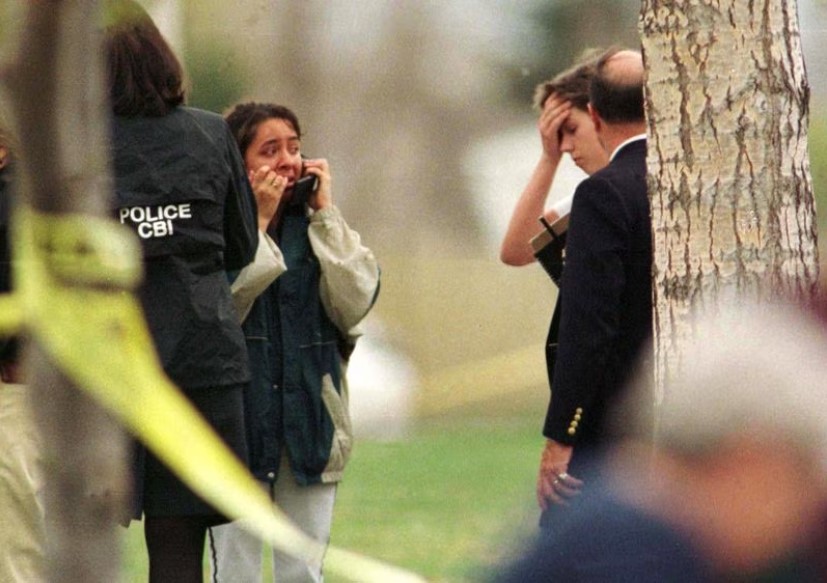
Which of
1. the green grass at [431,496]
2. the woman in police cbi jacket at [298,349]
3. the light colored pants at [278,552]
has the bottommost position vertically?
the green grass at [431,496]

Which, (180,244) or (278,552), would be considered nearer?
(180,244)

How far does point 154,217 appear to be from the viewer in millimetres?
4547

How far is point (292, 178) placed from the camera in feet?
18.2

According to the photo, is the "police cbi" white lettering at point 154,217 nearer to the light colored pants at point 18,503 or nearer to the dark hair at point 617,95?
the light colored pants at point 18,503

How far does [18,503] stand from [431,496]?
20.2 ft

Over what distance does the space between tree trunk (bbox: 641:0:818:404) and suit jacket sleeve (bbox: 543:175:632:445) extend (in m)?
0.58

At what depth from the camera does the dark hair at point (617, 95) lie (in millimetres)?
4988

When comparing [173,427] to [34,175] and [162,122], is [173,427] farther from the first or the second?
[162,122]

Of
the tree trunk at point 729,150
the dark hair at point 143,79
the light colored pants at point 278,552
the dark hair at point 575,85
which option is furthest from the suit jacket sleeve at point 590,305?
the dark hair at point 143,79

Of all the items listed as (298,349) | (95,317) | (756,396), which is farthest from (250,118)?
(95,317)

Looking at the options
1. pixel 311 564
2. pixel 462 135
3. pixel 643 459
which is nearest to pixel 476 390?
pixel 462 135

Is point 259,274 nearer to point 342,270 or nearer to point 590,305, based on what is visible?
point 342,270

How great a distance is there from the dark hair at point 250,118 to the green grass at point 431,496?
4.65 ft

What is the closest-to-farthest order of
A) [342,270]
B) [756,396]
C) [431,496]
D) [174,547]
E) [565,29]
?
1. [756,396]
2. [174,547]
3. [342,270]
4. [431,496]
5. [565,29]
